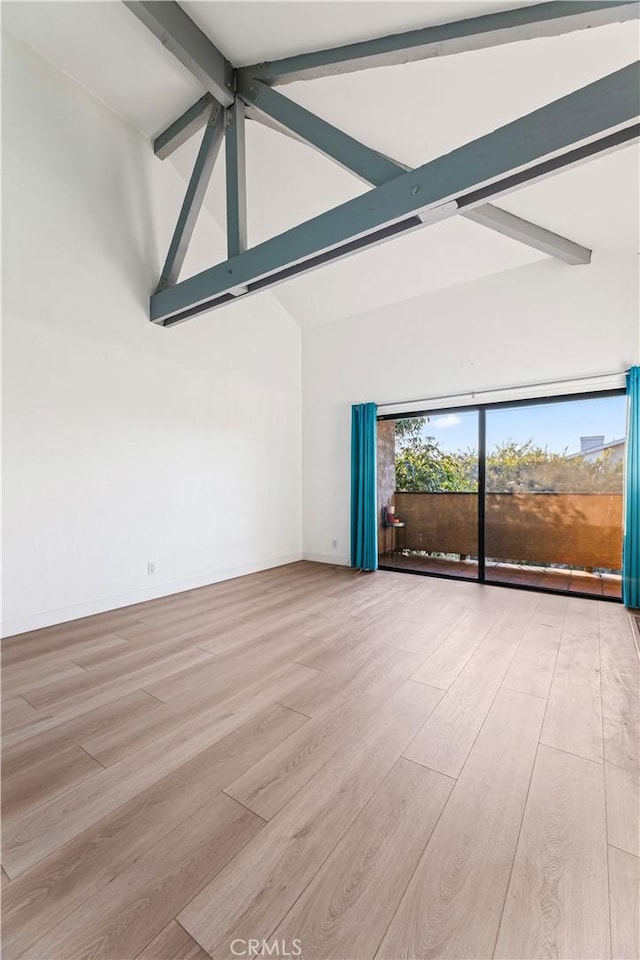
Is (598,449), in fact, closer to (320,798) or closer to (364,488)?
(364,488)

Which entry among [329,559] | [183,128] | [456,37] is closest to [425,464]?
[329,559]

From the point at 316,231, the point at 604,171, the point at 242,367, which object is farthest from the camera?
the point at 242,367

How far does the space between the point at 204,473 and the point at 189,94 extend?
3.32 meters

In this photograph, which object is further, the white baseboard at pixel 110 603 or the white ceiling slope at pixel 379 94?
the white baseboard at pixel 110 603

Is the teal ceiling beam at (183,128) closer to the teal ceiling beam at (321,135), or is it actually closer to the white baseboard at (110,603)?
the teal ceiling beam at (321,135)

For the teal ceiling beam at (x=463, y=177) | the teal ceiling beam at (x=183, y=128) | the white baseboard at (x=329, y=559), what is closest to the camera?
the teal ceiling beam at (x=463, y=177)

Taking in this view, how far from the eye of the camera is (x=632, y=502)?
11.2 feet

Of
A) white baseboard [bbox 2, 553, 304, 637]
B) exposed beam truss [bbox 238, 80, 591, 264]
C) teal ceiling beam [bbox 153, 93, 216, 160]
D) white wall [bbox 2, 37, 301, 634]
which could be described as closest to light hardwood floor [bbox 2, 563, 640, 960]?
white baseboard [bbox 2, 553, 304, 637]

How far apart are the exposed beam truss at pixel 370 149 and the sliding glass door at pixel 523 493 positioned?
1.61 m

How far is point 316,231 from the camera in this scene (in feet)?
8.04

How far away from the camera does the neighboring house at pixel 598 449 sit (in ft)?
12.5

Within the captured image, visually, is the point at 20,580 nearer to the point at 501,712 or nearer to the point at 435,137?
the point at 501,712

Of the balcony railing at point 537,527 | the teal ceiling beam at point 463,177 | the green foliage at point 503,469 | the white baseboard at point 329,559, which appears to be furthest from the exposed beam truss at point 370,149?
the white baseboard at point 329,559

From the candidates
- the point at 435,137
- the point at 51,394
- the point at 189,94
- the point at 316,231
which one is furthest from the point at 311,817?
the point at 189,94
